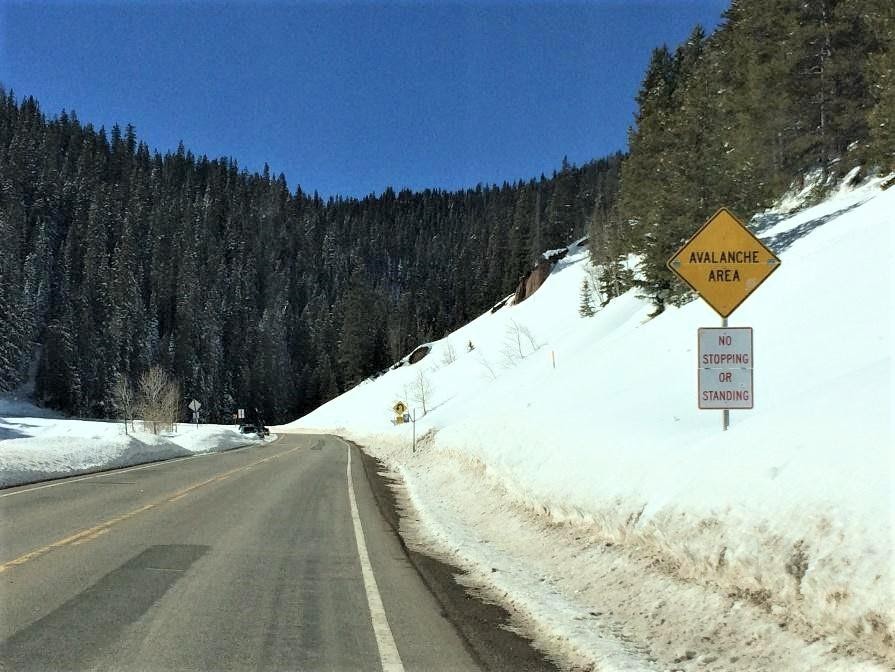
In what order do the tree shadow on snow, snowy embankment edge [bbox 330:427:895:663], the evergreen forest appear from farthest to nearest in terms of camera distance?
the evergreen forest → the tree shadow on snow → snowy embankment edge [bbox 330:427:895:663]

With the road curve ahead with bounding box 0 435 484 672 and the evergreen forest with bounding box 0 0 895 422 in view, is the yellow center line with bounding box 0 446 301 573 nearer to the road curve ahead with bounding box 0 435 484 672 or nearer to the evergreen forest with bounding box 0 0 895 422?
the road curve ahead with bounding box 0 435 484 672

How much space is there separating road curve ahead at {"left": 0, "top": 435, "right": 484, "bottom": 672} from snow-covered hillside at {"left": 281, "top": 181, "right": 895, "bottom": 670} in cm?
115

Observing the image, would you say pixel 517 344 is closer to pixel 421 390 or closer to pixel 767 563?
pixel 421 390

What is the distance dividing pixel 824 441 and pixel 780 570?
143 centimetres

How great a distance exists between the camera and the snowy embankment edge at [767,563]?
3826 millimetres

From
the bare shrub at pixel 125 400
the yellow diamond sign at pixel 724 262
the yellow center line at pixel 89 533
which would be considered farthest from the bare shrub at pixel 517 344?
the yellow diamond sign at pixel 724 262

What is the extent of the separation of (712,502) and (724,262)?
321 centimetres

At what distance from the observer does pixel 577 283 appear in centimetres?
7806

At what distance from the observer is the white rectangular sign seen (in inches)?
284

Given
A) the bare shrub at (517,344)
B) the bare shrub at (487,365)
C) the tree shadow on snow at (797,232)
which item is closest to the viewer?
the tree shadow on snow at (797,232)

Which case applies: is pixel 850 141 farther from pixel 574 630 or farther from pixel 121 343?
pixel 121 343

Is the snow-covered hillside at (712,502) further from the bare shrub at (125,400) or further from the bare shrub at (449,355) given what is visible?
the bare shrub at (449,355)

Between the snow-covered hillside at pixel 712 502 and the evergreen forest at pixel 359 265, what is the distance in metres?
11.8

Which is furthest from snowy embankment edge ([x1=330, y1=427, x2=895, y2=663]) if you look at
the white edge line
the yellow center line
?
the yellow center line
